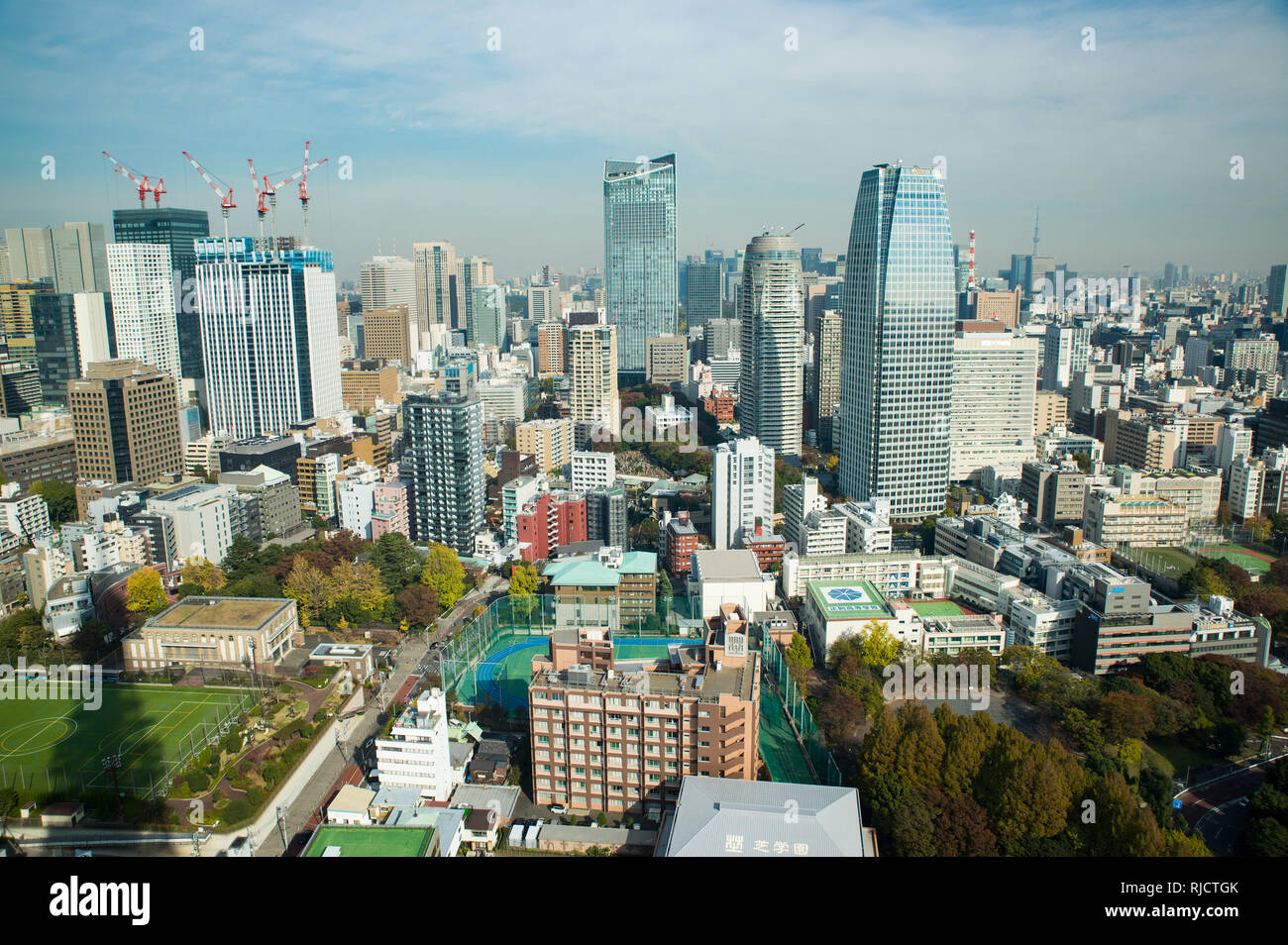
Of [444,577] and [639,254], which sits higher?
[639,254]

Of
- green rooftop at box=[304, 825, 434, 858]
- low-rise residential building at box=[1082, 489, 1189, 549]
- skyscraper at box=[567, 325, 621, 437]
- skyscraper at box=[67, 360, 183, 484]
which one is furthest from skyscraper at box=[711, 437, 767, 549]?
skyscraper at box=[67, 360, 183, 484]

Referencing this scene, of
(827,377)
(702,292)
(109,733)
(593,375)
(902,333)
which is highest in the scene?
(702,292)

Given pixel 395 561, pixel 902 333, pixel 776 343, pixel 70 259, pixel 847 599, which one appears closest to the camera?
pixel 847 599

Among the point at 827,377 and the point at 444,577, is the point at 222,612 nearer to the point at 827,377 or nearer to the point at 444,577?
the point at 444,577

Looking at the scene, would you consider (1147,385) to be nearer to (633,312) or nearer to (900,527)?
(900,527)

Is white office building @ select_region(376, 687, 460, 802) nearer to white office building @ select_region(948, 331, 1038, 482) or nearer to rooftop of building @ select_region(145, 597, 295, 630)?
rooftop of building @ select_region(145, 597, 295, 630)

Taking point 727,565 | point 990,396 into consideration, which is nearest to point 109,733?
point 727,565

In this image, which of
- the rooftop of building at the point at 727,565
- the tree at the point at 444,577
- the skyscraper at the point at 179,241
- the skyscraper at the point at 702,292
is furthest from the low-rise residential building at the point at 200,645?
the skyscraper at the point at 702,292

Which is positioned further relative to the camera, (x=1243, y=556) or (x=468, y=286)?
(x=468, y=286)
